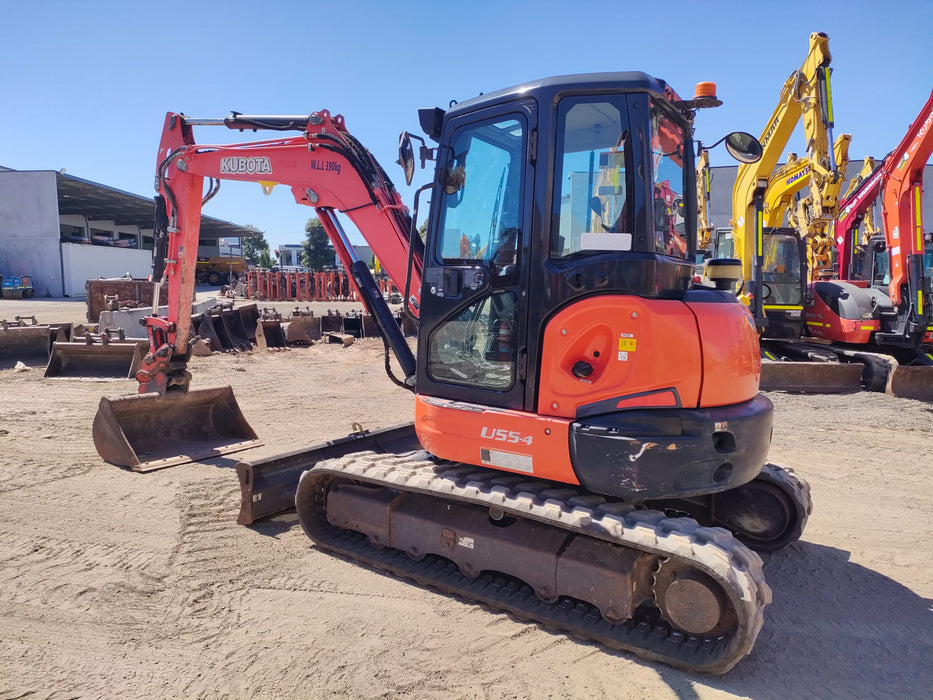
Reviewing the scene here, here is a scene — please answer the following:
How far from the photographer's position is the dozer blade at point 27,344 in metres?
10.7

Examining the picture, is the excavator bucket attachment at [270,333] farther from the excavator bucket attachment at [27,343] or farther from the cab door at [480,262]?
the cab door at [480,262]

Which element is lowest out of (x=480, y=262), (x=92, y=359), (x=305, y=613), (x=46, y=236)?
(x=305, y=613)

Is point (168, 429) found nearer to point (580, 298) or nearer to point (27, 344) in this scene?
point (580, 298)

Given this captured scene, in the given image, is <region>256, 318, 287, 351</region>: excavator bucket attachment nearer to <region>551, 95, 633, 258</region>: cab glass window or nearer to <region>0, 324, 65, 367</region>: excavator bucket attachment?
<region>0, 324, 65, 367</region>: excavator bucket attachment

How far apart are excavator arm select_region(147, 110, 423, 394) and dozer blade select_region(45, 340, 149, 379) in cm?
391

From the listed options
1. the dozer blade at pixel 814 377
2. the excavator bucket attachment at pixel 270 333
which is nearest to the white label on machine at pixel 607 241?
the dozer blade at pixel 814 377

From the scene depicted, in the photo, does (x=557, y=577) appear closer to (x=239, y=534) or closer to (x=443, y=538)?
(x=443, y=538)

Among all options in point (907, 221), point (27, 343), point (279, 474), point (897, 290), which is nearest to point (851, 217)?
point (907, 221)

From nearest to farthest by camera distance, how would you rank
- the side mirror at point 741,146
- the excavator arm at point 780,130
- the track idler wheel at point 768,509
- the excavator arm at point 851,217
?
the side mirror at point 741,146, the track idler wheel at point 768,509, the excavator arm at point 780,130, the excavator arm at point 851,217

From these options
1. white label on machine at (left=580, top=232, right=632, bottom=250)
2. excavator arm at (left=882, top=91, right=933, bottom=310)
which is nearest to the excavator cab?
white label on machine at (left=580, top=232, right=632, bottom=250)

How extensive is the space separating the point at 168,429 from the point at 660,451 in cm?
473

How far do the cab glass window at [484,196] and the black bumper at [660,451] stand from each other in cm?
99

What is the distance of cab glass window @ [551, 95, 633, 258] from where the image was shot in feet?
10.4

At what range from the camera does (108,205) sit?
4306 cm
